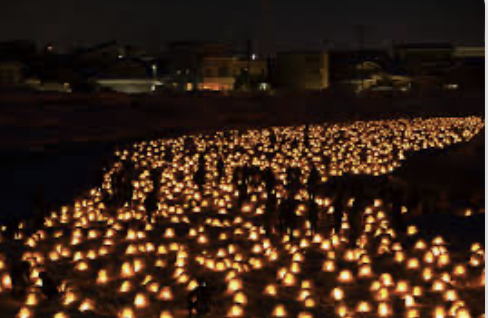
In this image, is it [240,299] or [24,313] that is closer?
[24,313]

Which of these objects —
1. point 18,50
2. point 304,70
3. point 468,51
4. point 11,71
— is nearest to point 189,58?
point 304,70

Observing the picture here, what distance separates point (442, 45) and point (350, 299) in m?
50.2

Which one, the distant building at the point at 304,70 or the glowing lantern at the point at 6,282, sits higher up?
the distant building at the point at 304,70

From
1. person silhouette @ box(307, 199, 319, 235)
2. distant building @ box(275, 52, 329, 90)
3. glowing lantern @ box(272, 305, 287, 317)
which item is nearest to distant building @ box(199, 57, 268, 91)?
distant building @ box(275, 52, 329, 90)

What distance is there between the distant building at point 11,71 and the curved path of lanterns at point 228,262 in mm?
26908

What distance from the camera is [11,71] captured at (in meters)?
33.1

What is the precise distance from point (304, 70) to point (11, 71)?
72.8 feet

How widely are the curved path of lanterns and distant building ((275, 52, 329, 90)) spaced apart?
124 feet

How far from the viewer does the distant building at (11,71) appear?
3281cm

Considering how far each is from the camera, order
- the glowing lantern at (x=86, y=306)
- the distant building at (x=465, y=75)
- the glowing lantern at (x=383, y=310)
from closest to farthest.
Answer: the glowing lantern at (x=383, y=310) → the glowing lantern at (x=86, y=306) → the distant building at (x=465, y=75)

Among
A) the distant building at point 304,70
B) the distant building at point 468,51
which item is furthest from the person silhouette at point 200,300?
the distant building at point 468,51

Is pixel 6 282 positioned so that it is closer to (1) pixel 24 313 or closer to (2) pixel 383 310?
(1) pixel 24 313

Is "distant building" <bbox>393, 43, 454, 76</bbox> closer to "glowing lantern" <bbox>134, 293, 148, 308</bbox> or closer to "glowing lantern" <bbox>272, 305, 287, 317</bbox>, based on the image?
"glowing lantern" <bbox>272, 305, 287, 317</bbox>

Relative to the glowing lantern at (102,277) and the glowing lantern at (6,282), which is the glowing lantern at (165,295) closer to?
the glowing lantern at (102,277)
